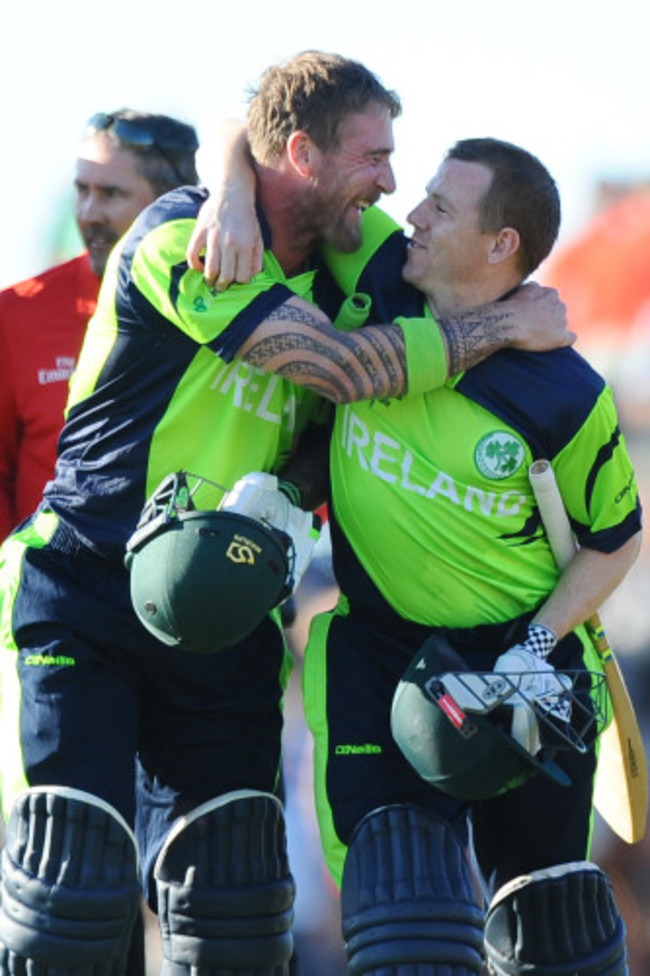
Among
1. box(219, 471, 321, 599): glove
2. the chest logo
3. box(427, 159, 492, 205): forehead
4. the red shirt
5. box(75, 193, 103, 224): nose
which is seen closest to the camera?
box(219, 471, 321, 599): glove

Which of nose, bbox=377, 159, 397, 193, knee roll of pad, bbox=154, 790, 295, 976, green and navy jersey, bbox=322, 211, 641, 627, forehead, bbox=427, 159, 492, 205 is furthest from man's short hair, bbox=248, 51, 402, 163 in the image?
knee roll of pad, bbox=154, 790, 295, 976

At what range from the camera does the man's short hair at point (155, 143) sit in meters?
6.76

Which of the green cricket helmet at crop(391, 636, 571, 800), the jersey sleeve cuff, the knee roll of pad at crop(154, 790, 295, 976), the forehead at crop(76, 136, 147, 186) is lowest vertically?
the knee roll of pad at crop(154, 790, 295, 976)

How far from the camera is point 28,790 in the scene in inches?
204

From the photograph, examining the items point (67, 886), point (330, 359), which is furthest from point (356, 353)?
point (67, 886)

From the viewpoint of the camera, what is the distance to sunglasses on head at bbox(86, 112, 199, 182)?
679 cm

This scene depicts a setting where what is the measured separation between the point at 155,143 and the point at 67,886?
2563mm

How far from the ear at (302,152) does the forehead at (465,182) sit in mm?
303

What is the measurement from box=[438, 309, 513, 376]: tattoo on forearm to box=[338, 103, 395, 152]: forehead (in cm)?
47

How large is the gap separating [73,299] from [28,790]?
1976 millimetres

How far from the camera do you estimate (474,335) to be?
5.28 metres

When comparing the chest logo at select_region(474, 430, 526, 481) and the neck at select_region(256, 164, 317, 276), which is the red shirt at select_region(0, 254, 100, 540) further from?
the chest logo at select_region(474, 430, 526, 481)

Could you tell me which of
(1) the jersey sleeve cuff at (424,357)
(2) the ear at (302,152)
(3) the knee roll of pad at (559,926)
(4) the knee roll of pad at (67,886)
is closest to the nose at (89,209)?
(2) the ear at (302,152)

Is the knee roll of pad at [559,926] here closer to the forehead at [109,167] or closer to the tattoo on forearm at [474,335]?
the tattoo on forearm at [474,335]
